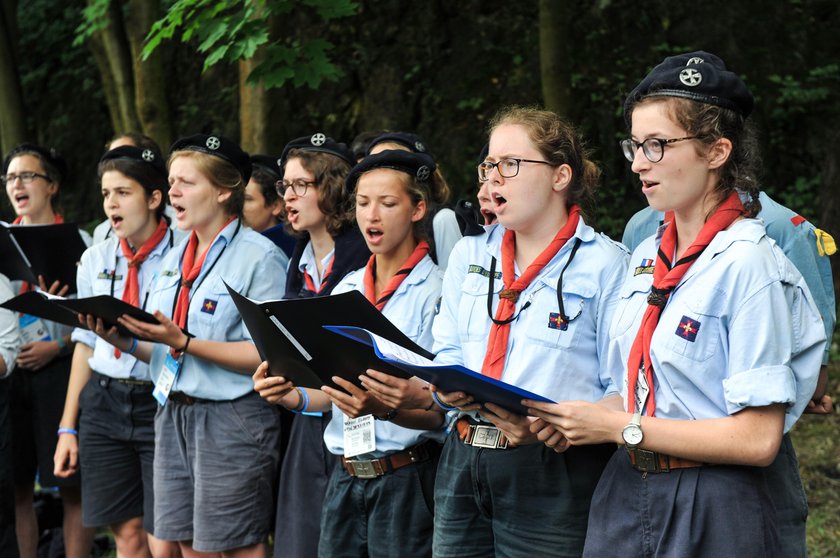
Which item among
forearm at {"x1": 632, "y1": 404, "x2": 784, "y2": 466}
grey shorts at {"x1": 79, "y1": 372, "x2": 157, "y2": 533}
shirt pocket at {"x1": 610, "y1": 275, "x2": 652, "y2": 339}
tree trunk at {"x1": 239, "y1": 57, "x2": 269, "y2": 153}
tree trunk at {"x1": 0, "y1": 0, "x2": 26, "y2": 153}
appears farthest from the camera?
tree trunk at {"x1": 0, "y1": 0, "x2": 26, "y2": 153}

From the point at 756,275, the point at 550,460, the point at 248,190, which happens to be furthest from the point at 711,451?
the point at 248,190

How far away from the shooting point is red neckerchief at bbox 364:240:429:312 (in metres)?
3.67

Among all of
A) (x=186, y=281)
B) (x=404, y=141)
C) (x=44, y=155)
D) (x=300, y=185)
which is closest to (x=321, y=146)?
(x=300, y=185)

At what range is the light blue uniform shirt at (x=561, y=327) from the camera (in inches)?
118

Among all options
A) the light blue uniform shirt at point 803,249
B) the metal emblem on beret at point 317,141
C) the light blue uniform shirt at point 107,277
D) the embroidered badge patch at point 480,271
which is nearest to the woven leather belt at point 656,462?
the embroidered badge patch at point 480,271

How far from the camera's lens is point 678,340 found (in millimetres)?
2463

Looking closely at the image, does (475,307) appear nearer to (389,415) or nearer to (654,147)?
(389,415)

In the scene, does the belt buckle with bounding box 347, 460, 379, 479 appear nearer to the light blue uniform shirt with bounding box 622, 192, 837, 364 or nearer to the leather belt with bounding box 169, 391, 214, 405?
the leather belt with bounding box 169, 391, 214, 405

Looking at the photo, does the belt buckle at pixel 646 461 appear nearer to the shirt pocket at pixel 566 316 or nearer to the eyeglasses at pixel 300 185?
the shirt pocket at pixel 566 316

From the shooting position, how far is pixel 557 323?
9.90ft

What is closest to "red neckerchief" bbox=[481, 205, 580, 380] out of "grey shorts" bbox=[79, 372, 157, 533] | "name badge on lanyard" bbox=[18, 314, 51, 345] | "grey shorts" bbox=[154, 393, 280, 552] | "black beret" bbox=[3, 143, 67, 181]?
"grey shorts" bbox=[154, 393, 280, 552]

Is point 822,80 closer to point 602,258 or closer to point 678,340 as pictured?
point 602,258

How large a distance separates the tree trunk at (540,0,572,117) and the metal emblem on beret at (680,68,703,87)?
15.5ft

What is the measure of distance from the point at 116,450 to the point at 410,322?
2022 millimetres
